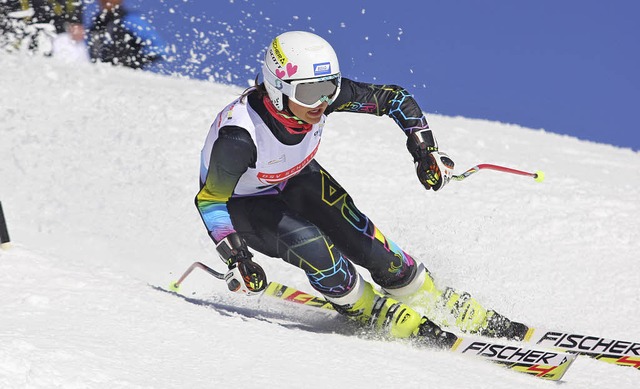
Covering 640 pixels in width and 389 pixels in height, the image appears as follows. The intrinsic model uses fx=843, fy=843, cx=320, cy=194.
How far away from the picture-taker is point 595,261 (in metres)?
6.12

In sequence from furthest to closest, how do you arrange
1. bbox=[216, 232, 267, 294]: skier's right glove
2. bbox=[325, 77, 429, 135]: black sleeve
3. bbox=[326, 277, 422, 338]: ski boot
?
bbox=[325, 77, 429, 135]: black sleeve
bbox=[326, 277, 422, 338]: ski boot
bbox=[216, 232, 267, 294]: skier's right glove

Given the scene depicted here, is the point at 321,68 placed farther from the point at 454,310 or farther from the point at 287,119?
the point at 454,310

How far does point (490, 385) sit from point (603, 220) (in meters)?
3.69

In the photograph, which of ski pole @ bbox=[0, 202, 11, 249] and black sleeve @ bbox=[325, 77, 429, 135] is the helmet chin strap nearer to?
black sleeve @ bbox=[325, 77, 429, 135]

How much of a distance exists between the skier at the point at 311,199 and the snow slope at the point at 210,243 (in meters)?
0.23

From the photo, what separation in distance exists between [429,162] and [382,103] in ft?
1.51

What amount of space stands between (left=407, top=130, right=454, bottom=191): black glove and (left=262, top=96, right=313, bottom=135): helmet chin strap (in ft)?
1.92

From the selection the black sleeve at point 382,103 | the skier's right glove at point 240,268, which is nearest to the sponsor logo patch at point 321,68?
the black sleeve at point 382,103

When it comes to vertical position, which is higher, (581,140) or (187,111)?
(581,140)

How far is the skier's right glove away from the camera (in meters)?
3.65

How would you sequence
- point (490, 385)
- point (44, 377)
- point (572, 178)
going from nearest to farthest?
point (44, 377) < point (490, 385) < point (572, 178)

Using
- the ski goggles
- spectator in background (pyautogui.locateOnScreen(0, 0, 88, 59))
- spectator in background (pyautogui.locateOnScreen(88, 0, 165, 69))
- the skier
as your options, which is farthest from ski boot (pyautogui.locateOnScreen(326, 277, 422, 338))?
spectator in background (pyautogui.locateOnScreen(88, 0, 165, 69))

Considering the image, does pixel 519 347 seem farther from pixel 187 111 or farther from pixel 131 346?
pixel 187 111

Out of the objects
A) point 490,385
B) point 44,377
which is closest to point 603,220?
point 490,385
